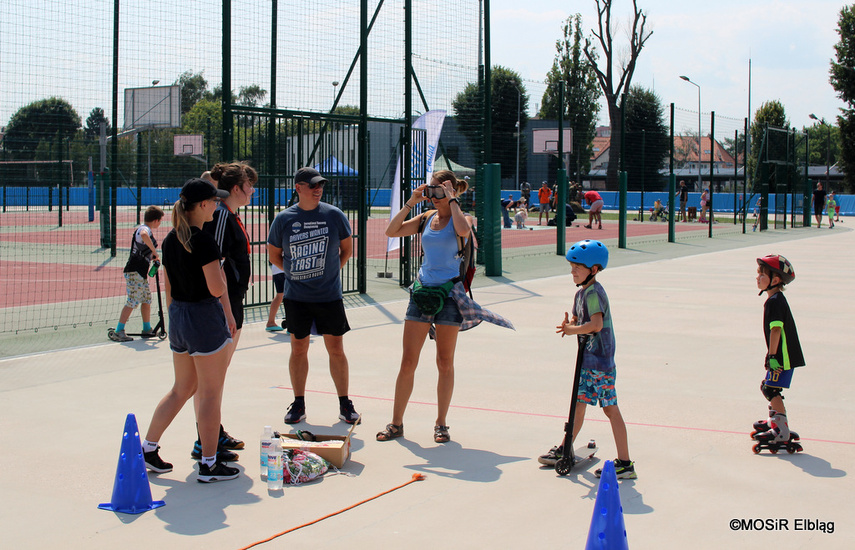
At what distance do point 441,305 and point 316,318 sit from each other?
3.32 ft

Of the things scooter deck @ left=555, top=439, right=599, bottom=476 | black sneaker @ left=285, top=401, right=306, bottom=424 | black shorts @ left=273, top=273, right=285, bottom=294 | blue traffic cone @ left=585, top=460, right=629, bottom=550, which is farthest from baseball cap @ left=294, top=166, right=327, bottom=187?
black shorts @ left=273, top=273, right=285, bottom=294

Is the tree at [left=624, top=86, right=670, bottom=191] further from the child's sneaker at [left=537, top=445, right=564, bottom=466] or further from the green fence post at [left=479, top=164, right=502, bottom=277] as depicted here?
the child's sneaker at [left=537, top=445, right=564, bottom=466]

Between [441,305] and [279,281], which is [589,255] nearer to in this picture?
[441,305]

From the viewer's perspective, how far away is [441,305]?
5.61 metres

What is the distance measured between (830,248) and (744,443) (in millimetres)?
19735

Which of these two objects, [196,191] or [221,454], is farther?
[221,454]

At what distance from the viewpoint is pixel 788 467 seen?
511 centimetres

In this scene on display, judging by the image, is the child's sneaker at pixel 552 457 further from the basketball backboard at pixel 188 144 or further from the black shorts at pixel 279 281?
the basketball backboard at pixel 188 144

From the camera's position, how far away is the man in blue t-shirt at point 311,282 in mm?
6012

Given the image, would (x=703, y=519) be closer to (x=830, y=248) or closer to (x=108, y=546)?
(x=108, y=546)

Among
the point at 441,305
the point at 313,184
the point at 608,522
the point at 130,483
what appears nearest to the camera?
the point at 608,522

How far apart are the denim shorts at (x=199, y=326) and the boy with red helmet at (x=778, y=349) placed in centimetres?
338

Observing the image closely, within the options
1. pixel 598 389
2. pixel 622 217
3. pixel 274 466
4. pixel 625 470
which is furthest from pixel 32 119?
pixel 622 217

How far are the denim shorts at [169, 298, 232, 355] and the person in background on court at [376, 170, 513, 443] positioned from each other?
55.4 inches
